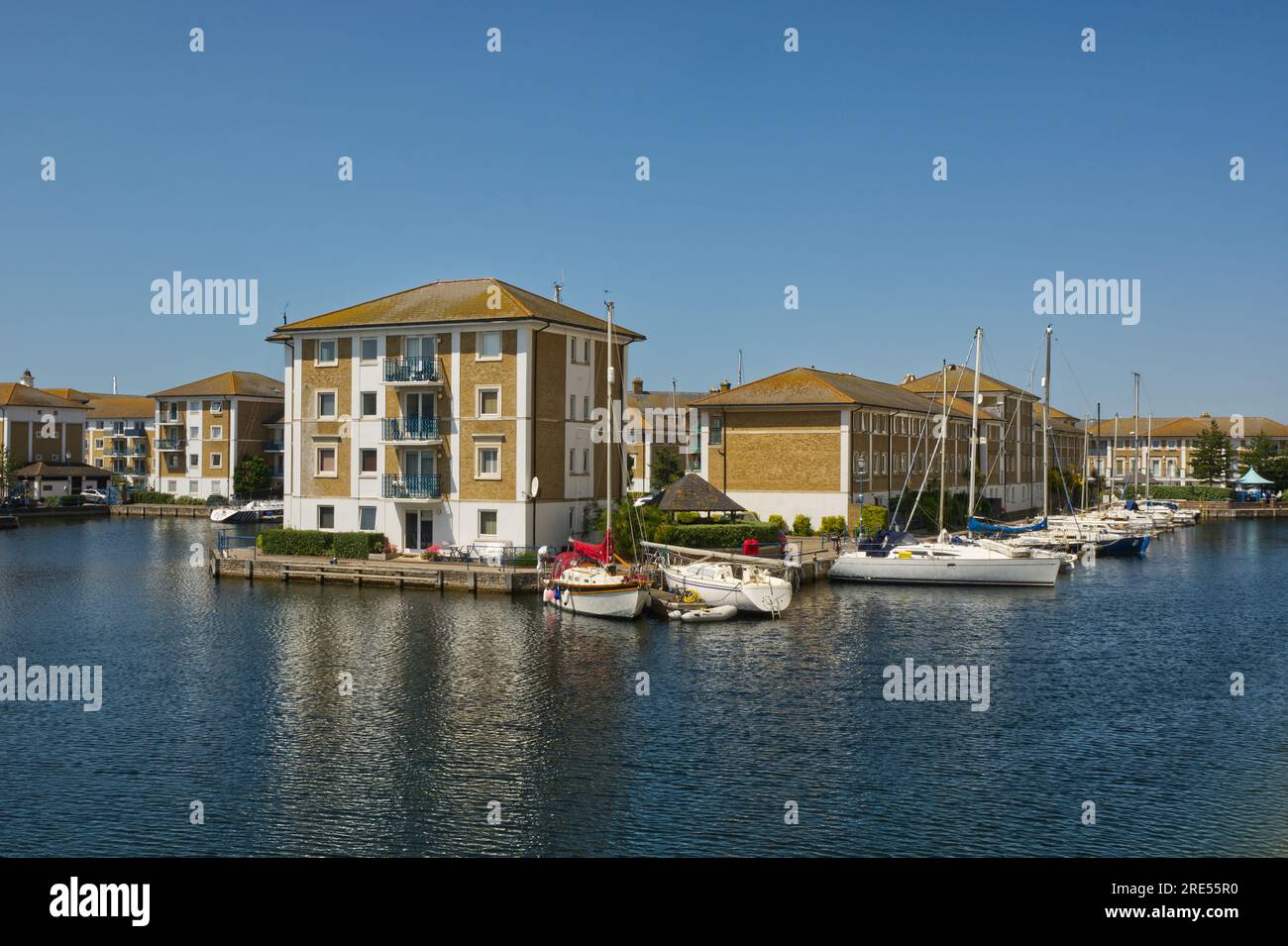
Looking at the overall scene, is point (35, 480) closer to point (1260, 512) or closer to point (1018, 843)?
point (1018, 843)

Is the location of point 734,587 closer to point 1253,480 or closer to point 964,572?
point 964,572

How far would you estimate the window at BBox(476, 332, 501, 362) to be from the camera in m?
53.4

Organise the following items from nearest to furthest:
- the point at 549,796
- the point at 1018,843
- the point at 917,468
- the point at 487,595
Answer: the point at 1018,843, the point at 549,796, the point at 487,595, the point at 917,468

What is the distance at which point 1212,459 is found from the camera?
436 ft

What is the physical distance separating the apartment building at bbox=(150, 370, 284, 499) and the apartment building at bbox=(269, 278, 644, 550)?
56.3 m

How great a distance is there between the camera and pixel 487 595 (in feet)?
153

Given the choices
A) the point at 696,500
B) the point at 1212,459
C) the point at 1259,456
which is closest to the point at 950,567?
the point at 696,500

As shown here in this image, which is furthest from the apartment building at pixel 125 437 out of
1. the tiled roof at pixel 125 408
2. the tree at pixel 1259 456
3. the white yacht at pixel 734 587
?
the tree at pixel 1259 456

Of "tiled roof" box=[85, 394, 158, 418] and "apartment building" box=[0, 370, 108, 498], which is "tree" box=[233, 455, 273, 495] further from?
"tiled roof" box=[85, 394, 158, 418]

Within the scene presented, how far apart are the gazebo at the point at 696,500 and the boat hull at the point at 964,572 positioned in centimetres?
792

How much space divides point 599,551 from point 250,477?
72412mm
